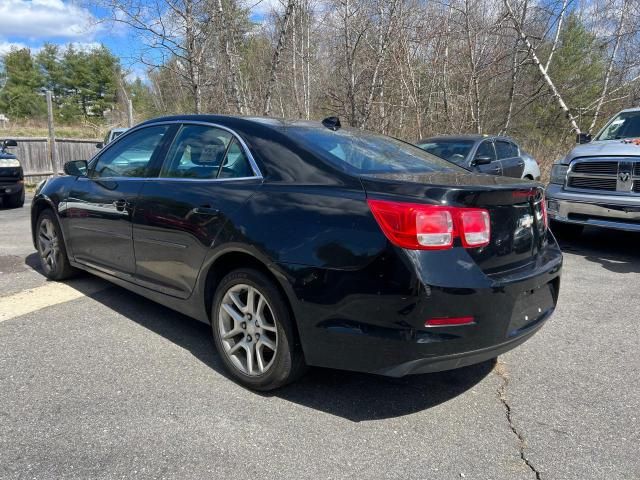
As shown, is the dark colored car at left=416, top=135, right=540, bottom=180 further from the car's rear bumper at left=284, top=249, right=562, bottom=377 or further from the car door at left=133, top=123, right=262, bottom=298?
the car's rear bumper at left=284, top=249, right=562, bottom=377

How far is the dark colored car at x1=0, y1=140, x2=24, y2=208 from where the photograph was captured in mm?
10703

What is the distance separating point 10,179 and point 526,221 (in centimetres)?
1107

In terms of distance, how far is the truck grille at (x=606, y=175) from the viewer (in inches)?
255

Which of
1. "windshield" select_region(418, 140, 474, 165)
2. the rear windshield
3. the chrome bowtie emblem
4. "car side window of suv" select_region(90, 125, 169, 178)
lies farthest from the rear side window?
"car side window of suv" select_region(90, 125, 169, 178)

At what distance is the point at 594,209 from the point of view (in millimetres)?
6742

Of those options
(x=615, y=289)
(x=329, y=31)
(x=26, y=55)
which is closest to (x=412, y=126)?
(x=329, y=31)

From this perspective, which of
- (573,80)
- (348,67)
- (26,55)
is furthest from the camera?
(26,55)

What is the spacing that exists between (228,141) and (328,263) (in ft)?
4.28

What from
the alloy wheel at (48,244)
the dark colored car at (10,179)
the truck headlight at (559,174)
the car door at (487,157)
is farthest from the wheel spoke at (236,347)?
the dark colored car at (10,179)

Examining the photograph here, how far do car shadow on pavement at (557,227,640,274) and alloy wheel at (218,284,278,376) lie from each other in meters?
4.93

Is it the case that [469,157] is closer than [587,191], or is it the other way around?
[587,191]

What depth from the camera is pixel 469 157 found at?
8.48 m

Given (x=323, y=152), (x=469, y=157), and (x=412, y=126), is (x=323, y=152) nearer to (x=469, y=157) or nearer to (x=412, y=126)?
(x=469, y=157)

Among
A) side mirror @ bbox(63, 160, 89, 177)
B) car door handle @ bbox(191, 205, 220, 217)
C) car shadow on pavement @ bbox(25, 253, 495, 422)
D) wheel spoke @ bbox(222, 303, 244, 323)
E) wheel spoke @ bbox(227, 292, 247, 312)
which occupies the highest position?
side mirror @ bbox(63, 160, 89, 177)
